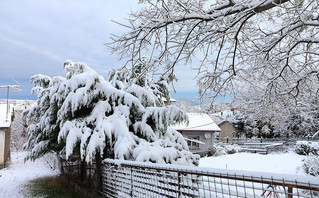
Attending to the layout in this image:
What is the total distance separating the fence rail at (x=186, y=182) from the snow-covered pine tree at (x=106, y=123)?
60cm

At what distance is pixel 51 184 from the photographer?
352 inches

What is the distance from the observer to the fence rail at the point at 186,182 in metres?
1.99

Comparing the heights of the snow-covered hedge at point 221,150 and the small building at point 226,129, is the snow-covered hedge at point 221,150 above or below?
below

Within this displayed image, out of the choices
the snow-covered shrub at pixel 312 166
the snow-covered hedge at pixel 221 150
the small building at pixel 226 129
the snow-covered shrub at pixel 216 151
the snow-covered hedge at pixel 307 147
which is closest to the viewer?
the snow-covered shrub at pixel 312 166

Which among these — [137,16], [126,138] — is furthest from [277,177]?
[126,138]

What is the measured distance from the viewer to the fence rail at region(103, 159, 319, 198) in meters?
1.99

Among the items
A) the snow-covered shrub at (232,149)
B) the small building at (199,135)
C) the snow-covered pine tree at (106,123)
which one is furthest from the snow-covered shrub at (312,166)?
the snow-covered shrub at (232,149)

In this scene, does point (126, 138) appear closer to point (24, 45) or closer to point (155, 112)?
point (155, 112)

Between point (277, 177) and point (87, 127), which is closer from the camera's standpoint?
point (277, 177)

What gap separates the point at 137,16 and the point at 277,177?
11.5ft

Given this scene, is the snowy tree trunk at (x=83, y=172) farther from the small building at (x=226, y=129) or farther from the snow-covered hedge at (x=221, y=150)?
the small building at (x=226, y=129)

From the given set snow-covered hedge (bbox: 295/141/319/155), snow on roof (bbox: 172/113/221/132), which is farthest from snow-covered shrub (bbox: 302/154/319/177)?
snow on roof (bbox: 172/113/221/132)

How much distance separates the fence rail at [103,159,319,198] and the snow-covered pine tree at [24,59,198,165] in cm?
60

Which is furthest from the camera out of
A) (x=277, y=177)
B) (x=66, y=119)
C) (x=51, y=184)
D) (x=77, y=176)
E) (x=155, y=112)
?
(x=51, y=184)
